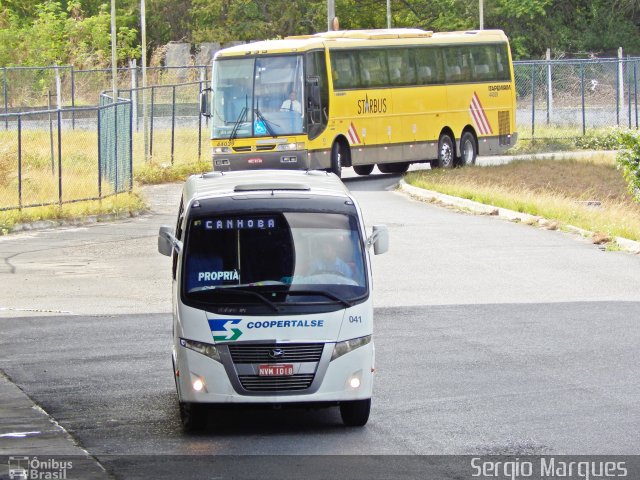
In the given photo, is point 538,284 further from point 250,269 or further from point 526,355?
point 250,269

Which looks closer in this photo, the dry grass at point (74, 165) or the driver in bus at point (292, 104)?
the dry grass at point (74, 165)

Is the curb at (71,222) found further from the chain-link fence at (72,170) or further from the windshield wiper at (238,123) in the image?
the windshield wiper at (238,123)

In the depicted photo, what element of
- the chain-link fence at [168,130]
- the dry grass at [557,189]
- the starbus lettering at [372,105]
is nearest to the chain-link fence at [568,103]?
the dry grass at [557,189]

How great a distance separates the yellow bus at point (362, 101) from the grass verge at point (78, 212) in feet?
17.5

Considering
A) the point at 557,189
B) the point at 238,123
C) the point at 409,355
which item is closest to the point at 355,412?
the point at 409,355

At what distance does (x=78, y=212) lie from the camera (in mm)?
26297

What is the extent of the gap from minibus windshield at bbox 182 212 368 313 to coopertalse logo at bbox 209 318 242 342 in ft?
0.63

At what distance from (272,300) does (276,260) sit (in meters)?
0.38

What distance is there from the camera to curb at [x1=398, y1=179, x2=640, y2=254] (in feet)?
68.8

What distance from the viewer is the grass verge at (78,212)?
987 inches

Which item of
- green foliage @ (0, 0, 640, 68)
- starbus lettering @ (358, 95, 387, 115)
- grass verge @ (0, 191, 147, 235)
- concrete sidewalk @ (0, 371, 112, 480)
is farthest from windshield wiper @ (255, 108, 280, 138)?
green foliage @ (0, 0, 640, 68)

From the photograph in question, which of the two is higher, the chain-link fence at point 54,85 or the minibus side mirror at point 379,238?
the chain-link fence at point 54,85

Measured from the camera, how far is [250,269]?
10273 mm

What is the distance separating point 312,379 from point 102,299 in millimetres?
7630
